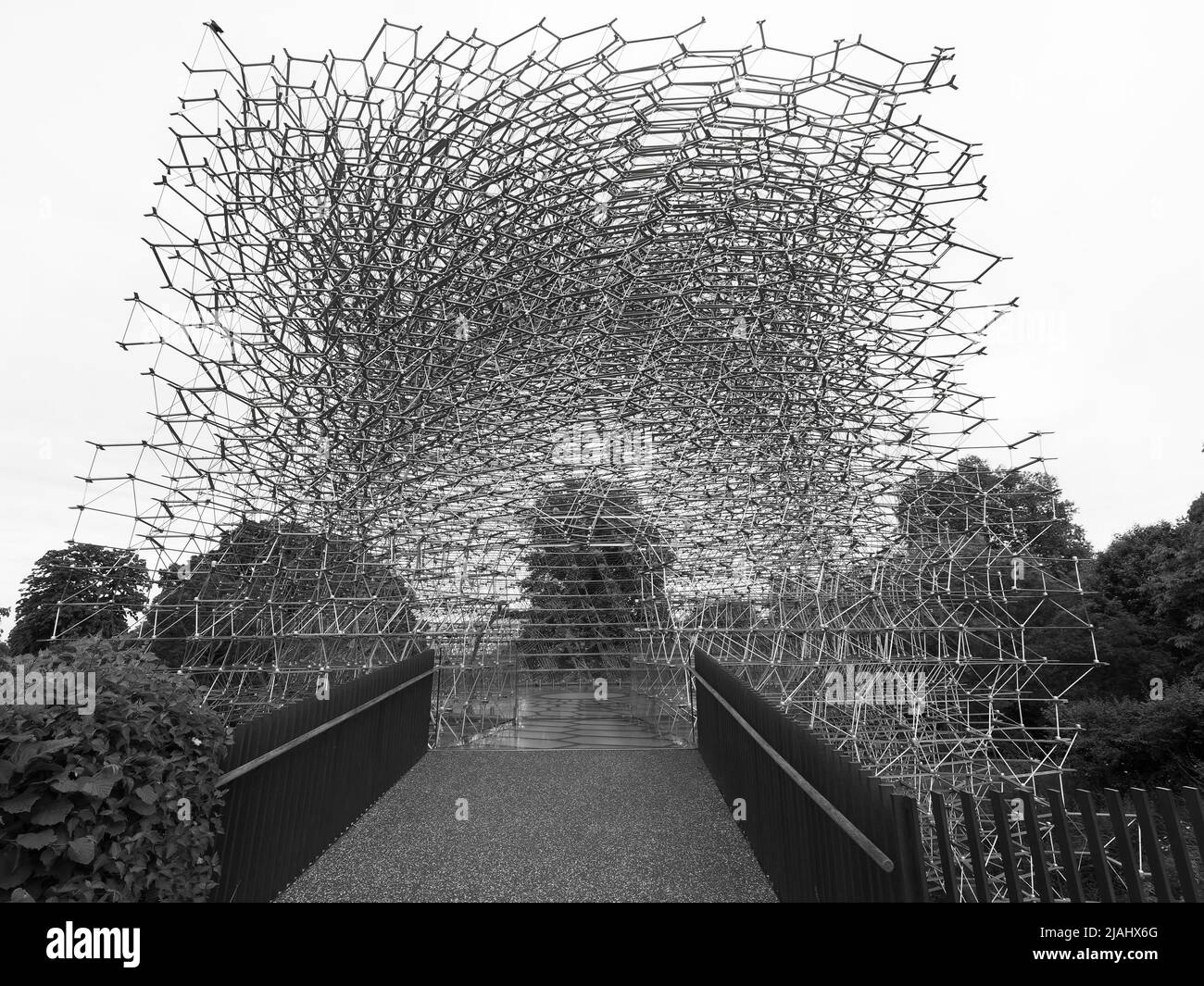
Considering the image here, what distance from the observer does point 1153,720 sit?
25.0 m

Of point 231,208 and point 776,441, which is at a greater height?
point 231,208

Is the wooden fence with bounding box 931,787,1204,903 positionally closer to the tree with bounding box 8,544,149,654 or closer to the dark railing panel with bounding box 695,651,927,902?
the dark railing panel with bounding box 695,651,927,902

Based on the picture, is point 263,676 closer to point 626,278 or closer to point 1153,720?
point 626,278

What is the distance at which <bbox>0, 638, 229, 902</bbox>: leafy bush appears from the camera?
3.03 meters

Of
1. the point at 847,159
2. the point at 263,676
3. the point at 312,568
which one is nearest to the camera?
the point at 847,159

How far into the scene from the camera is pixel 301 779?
6.80 m

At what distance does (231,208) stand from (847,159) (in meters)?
11.4

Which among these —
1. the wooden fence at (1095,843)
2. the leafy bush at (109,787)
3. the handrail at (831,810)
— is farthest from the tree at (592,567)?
the wooden fence at (1095,843)

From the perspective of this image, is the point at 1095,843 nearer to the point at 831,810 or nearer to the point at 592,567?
the point at 831,810

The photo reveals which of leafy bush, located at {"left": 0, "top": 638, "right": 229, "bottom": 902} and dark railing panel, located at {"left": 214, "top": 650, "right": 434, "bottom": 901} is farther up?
leafy bush, located at {"left": 0, "top": 638, "right": 229, "bottom": 902}

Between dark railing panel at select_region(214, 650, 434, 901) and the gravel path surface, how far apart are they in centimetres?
28

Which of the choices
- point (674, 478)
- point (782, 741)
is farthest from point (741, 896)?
point (674, 478)

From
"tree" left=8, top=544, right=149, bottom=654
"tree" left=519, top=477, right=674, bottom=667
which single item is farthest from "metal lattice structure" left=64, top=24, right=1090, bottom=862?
"tree" left=8, top=544, right=149, bottom=654

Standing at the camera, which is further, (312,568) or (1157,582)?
(1157,582)
